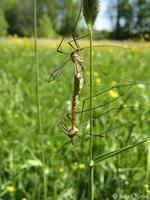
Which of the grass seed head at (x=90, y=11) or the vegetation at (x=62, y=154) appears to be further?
A: the vegetation at (x=62, y=154)

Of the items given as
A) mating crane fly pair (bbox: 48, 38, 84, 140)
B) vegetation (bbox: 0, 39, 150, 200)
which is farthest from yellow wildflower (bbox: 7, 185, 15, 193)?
mating crane fly pair (bbox: 48, 38, 84, 140)

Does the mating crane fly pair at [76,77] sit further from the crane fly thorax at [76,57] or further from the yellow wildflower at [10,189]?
the yellow wildflower at [10,189]

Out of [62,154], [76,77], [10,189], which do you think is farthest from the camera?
[62,154]

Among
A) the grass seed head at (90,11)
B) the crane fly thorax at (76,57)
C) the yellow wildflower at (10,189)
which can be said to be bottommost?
the yellow wildflower at (10,189)

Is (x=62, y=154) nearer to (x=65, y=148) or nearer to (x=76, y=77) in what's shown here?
(x=65, y=148)

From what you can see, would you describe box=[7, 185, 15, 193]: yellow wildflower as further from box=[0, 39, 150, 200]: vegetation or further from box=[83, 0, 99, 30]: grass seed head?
box=[83, 0, 99, 30]: grass seed head

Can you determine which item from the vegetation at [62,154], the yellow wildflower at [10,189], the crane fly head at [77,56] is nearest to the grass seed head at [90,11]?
the crane fly head at [77,56]

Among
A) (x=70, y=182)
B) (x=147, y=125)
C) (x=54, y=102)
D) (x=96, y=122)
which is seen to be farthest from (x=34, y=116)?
(x=70, y=182)

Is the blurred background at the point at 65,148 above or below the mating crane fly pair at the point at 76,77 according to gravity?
below

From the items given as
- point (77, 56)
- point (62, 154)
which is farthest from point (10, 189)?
point (77, 56)
